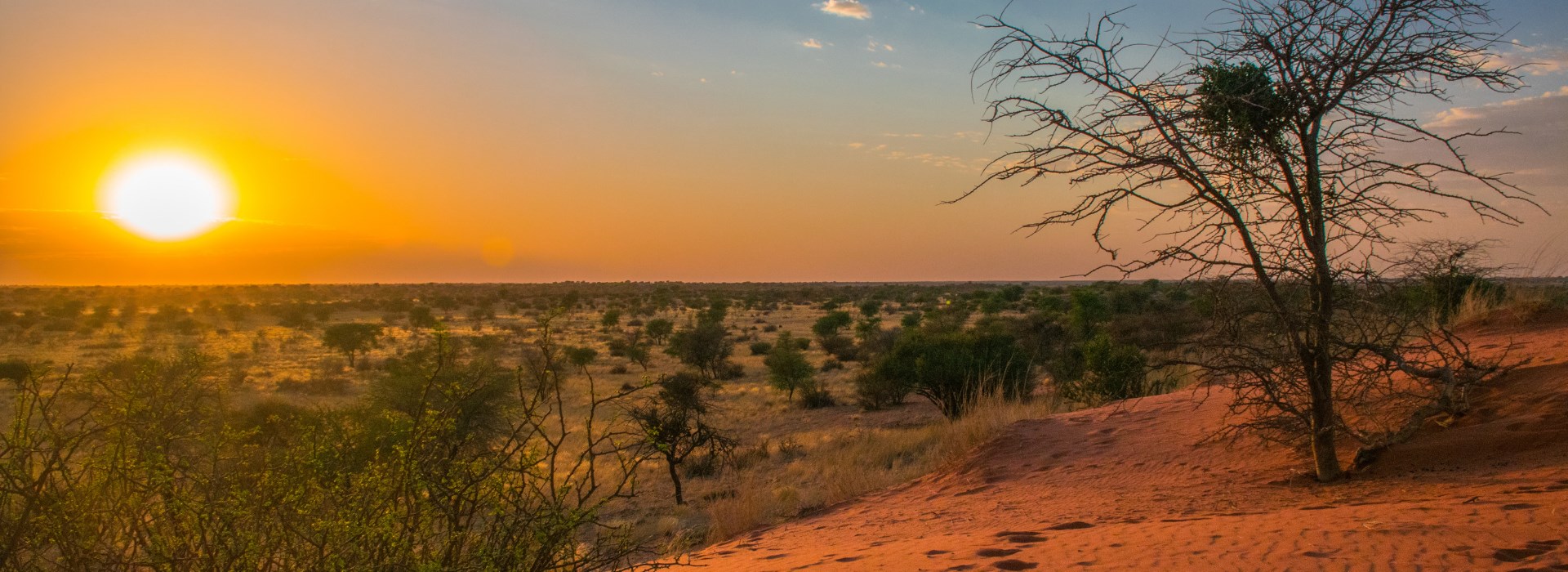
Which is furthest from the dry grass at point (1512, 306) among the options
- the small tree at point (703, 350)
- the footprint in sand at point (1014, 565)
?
the small tree at point (703, 350)

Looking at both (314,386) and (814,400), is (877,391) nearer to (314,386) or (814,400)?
(814,400)

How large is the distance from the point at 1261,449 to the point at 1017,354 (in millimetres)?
13414

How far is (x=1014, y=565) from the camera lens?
251 inches

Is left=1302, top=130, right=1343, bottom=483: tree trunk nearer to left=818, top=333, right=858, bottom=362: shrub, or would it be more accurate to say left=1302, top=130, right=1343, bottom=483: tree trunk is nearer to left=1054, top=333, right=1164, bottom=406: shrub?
left=1054, top=333, right=1164, bottom=406: shrub

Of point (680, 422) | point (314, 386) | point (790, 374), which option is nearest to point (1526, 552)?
point (680, 422)

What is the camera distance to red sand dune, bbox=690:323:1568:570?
554cm

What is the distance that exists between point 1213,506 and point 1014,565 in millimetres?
2637

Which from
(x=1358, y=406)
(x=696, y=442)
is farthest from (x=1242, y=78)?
(x=696, y=442)

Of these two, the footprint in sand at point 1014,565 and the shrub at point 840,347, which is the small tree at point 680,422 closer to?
the footprint in sand at point 1014,565

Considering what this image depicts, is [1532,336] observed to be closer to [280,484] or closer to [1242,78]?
[1242,78]

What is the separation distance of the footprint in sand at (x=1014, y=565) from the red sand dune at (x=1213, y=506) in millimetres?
35

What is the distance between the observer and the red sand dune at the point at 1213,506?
5.54 m

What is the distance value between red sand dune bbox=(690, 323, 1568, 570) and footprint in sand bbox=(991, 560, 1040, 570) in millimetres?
35

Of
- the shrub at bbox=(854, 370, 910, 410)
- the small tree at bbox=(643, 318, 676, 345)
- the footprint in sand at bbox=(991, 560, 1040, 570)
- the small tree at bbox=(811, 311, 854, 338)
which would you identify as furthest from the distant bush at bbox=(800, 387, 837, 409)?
the footprint in sand at bbox=(991, 560, 1040, 570)
